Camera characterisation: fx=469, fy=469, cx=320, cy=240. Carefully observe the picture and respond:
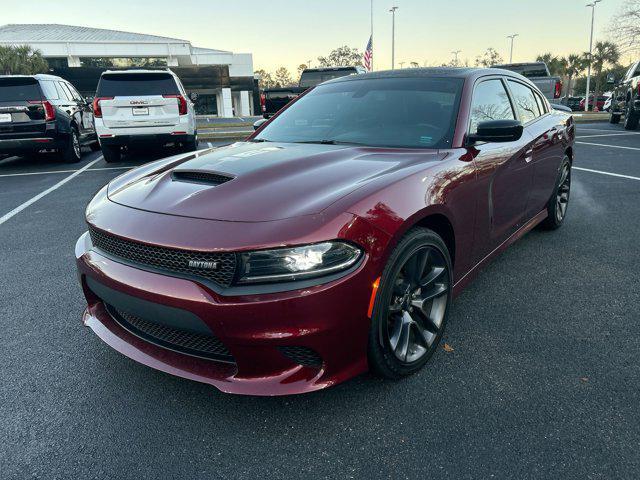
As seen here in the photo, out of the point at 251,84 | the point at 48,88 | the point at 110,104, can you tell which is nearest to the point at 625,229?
the point at 110,104

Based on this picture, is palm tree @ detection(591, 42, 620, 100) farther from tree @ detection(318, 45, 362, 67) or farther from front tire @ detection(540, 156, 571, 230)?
front tire @ detection(540, 156, 571, 230)

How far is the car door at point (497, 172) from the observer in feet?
9.40

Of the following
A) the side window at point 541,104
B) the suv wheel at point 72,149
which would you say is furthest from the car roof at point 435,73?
the suv wheel at point 72,149

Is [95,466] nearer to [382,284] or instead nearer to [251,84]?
[382,284]

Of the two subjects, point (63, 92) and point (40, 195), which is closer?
point (40, 195)

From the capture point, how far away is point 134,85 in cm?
920

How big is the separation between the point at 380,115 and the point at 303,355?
181 centimetres

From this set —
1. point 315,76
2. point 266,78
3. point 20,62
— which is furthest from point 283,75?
point 315,76

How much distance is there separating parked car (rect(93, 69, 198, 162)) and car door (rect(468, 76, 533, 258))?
23.9 ft

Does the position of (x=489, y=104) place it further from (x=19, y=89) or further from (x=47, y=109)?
(x=19, y=89)

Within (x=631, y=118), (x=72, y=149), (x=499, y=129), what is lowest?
(x=72, y=149)

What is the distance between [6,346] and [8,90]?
7.86m

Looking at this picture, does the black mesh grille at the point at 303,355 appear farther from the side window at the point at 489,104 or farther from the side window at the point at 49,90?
the side window at the point at 49,90

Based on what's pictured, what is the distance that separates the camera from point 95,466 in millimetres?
1833
